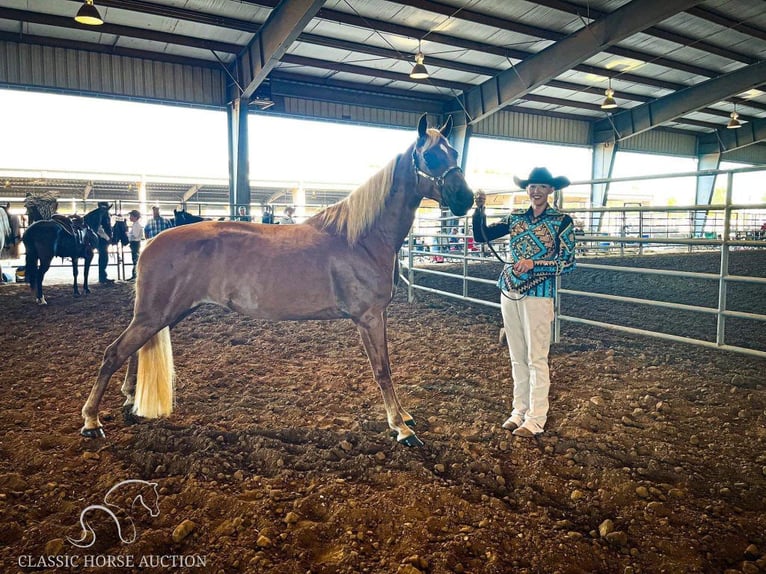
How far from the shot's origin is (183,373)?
4.25 m

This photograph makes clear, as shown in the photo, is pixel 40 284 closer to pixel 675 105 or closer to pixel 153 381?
pixel 153 381

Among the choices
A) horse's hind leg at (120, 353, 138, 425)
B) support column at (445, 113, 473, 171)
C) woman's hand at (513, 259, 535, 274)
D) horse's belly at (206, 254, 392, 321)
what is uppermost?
support column at (445, 113, 473, 171)

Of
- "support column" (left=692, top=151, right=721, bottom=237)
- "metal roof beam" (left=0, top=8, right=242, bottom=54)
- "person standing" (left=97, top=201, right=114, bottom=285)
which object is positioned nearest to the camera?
"metal roof beam" (left=0, top=8, right=242, bottom=54)

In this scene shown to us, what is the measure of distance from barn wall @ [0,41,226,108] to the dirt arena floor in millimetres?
9464

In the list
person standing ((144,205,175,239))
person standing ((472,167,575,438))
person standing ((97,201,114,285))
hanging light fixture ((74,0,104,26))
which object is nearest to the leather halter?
person standing ((472,167,575,438))

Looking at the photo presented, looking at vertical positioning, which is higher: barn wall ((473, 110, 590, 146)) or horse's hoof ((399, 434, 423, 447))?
barn wall ((473, 110, 590, 146))

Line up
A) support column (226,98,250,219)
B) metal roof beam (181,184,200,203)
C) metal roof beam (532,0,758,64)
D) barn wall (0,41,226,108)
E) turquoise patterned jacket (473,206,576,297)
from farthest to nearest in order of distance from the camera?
metal roof beam (181,184,200,203)
support column (226,98,250,219)
barn wall (0,41,226,108)
metal roof beam (532,0,758,64)
turquoise patterned jacket (473,206,576,297)

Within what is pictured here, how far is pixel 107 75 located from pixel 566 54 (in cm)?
1128

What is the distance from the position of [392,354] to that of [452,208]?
7.57 ft

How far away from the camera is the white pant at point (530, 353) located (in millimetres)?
2939

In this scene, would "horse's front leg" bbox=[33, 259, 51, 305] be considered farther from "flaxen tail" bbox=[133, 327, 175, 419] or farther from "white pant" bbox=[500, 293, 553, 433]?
"white pant" bbox=[500, 293, 553, 433]

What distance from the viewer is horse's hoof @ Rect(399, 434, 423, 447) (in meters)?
2.81

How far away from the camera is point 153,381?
10.3ft

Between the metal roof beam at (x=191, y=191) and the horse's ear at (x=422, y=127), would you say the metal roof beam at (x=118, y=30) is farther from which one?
the metal roof beam at (x=191, y=191)
